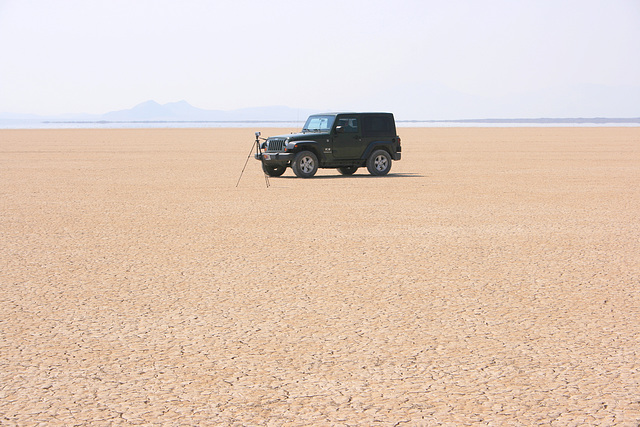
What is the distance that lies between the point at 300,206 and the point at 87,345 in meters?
9.75

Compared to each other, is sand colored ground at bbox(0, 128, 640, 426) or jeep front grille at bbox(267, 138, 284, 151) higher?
jeep front grille at bbox(267, 138, 284, 151)

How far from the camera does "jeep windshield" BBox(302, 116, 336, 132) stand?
2288cm

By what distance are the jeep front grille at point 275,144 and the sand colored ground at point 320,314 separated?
7460mm

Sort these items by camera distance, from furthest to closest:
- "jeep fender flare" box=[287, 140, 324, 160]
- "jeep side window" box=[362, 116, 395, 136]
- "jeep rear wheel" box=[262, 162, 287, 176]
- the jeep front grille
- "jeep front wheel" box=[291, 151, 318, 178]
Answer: "jeep rear wheel" box=[262, 162, 287, 176], "jeep side window" box=[362, 116, 395, 136], the jeep front grille, "jeep front wheel" box=[291, 151, 318, 178], "jeep fender flare" box=[287, 140, 324, 160]

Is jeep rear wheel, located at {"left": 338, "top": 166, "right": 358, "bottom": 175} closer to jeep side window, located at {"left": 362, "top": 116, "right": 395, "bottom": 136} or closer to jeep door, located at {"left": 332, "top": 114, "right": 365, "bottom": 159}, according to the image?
jeep door, located at {"left": 332, "top": 114, "right": 365, "bottom": 159}

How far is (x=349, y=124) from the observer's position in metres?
23.0

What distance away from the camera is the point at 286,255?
9.95 m

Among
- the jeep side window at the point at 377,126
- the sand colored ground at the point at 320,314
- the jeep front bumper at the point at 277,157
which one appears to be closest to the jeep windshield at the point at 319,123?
the jeep side window at the point at 377,126

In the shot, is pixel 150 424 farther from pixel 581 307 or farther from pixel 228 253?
pixel 228 253

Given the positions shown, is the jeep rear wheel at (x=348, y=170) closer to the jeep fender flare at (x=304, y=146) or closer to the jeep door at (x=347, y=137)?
the jeep door at (x=347, y=137)

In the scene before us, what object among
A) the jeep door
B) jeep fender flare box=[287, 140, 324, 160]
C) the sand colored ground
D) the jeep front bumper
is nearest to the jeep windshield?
the jeep door

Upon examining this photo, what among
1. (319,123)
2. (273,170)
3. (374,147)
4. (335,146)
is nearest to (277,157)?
(273,170)

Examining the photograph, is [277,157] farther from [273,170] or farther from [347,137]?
[347,137]

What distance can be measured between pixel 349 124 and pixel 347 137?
40 cm
